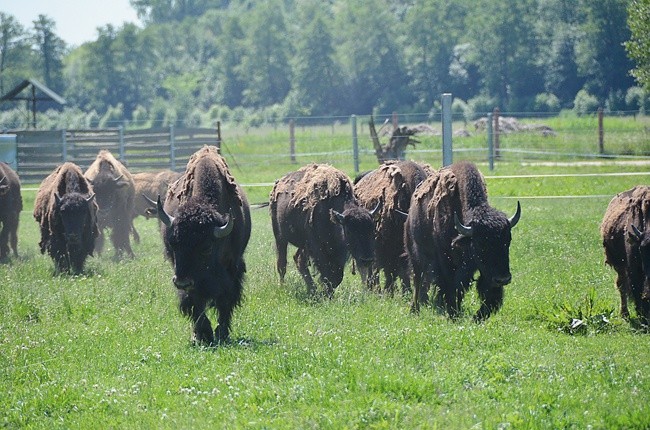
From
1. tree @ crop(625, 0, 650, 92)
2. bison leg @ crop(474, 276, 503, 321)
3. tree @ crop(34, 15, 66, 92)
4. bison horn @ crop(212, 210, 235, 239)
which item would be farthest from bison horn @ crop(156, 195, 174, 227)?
tree @ crop(34, 15, 66, 92)

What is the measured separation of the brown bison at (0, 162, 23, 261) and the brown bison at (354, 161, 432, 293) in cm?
904

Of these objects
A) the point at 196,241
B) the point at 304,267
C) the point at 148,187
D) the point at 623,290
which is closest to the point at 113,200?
the point at 148,187

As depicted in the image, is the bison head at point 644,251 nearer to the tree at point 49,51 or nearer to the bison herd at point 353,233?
the bison herd at point 353,233

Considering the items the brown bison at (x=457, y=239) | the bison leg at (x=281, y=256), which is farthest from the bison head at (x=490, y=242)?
the bison leg at (x=281, y=256)

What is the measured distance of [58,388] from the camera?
869 cm

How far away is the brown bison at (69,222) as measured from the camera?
16.8m

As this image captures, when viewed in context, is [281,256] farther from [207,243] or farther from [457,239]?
[207,243]

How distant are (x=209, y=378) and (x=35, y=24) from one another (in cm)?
9525

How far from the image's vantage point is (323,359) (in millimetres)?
9227

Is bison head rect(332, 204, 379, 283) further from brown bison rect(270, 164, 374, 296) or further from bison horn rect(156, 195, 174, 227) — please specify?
bison horn rect(156, 195, 174, 227)

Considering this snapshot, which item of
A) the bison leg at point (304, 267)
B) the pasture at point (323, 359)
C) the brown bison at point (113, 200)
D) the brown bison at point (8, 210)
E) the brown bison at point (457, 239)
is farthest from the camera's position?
the brown bison at point (113, 200)

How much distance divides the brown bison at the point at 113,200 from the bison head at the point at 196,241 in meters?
10.00

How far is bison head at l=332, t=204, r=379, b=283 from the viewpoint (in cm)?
1348

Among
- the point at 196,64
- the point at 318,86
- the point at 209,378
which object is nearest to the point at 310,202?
the point at 209,378
